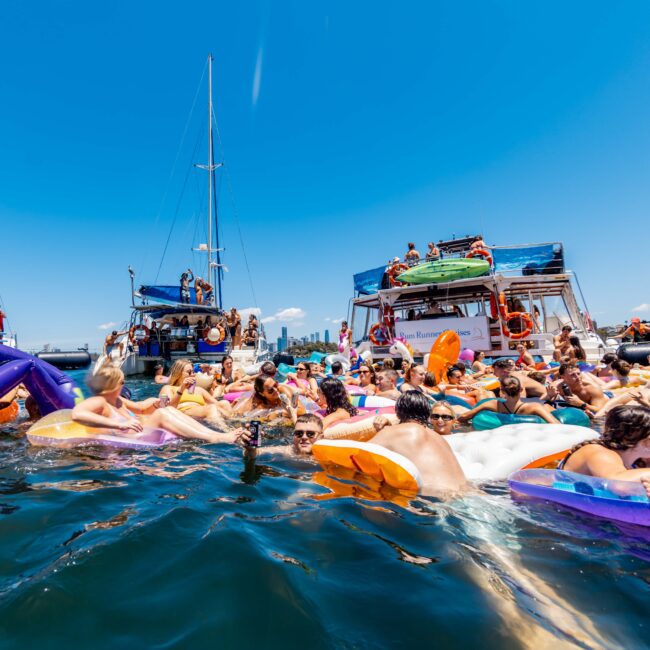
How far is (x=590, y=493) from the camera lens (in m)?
2.79

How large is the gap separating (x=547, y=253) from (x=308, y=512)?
17764 millimetres

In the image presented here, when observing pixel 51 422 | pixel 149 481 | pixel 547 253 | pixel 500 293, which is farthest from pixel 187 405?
pixel 547 253

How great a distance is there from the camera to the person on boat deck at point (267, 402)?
6.84 meters

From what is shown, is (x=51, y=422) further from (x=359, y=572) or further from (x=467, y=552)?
(x=467, y=552)

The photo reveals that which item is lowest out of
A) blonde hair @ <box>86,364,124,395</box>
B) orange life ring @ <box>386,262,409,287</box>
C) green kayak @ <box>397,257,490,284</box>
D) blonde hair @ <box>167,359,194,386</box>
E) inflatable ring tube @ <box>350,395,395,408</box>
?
inflatable ring tube @ <box>350,395,395,408</box>

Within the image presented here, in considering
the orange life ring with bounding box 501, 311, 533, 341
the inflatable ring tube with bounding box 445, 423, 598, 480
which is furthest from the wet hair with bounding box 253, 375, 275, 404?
the orange life ring with bounding box 501, 311, 533, 341

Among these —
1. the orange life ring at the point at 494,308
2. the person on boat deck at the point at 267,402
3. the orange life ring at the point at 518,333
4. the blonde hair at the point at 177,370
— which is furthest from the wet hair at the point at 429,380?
the orange life ring at the point at 494,308

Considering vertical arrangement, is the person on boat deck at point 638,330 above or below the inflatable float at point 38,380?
above

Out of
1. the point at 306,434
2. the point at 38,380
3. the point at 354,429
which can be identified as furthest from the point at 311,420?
the point at 38,380

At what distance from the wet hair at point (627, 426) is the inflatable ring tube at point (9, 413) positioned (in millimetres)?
7732

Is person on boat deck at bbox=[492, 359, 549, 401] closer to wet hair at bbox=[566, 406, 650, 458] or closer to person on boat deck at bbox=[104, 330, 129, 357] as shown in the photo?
wet hair at bbox=[566, 406, 650, 458]

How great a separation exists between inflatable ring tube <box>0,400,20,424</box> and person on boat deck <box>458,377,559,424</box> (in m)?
7.47

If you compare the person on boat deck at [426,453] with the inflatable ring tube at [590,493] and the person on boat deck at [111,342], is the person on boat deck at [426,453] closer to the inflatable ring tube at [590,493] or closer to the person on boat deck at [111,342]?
the inflatable ring tube at [590,493]

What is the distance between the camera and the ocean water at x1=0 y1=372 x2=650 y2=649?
167cm
